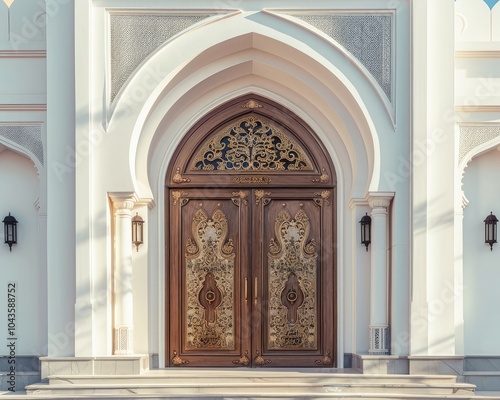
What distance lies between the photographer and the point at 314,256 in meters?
10.7

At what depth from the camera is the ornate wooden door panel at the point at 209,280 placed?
34.9 ft

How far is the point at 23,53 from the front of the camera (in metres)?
10.3

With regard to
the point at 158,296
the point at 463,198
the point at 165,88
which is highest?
the point at 165,88

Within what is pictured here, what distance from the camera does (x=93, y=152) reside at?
987 cm

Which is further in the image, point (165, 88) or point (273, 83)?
point (273, 83)

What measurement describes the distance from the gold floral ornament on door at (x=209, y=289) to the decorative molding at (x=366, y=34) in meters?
2.36

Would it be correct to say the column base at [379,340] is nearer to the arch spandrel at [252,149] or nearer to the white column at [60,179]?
the arch spandrel at [252,149]

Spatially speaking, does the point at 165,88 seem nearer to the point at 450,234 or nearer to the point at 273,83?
the point at 273,83

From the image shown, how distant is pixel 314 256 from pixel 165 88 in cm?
244

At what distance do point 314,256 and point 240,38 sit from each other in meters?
2.49

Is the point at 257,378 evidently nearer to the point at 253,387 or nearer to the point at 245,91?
the point at 253,387

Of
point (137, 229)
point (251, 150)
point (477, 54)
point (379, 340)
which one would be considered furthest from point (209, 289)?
point (477, 54)

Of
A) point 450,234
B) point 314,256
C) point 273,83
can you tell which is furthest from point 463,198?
point 273,83

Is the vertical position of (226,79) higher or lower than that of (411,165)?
higher
